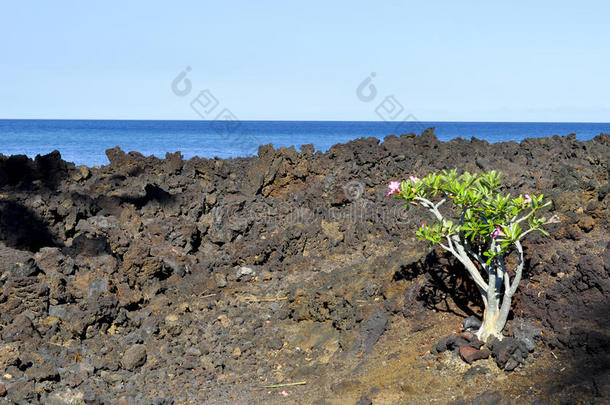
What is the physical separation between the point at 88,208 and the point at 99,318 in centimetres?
348

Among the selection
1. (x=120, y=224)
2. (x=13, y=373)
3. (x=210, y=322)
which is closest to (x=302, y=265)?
(x=210, y=322)

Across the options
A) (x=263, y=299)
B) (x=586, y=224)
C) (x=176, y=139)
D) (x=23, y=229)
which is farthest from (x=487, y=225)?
(x=176, y=139)

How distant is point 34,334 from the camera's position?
6.20 metres

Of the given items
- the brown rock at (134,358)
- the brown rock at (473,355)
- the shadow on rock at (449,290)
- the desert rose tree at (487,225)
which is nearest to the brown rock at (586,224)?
the shadow on rock at (449,290)

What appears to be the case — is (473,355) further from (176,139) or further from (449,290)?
(176,139)

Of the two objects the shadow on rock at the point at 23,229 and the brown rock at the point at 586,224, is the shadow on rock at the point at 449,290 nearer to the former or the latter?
the brown rock at the point at 586,224

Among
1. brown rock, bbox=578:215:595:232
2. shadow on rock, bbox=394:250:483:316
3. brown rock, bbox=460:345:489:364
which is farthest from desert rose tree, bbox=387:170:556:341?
brown rock, bbox=578:215:595:232

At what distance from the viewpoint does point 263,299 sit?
7.96 m

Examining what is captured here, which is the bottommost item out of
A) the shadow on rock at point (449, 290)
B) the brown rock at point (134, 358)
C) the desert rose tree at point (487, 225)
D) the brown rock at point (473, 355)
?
the brown rock at point (134, 358)

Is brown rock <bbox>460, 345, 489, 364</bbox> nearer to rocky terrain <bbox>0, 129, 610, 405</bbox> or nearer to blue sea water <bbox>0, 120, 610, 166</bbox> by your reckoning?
rocky terrain <bbox>0, 129, 610, 405</bbox>

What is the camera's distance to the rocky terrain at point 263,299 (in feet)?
17.3

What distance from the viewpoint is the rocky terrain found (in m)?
5.28

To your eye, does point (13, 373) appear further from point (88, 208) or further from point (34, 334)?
point (88, 208)

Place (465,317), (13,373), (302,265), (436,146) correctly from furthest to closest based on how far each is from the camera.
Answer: (436,146)
(302,265)
(465,317)
(13,373)
